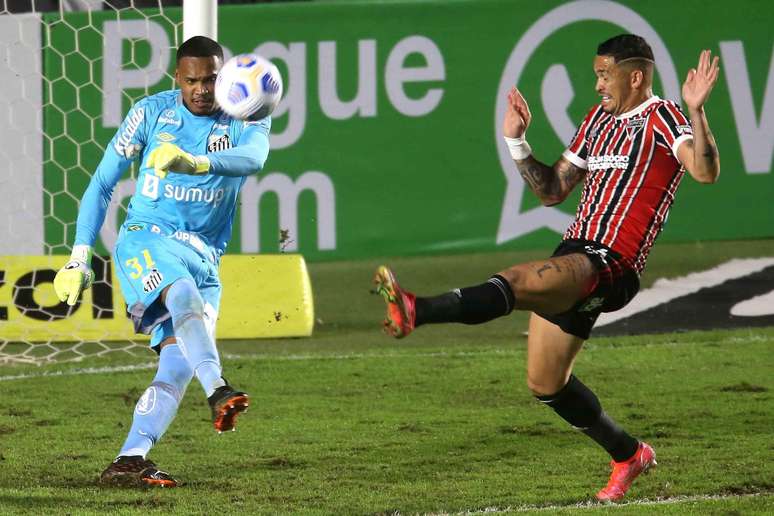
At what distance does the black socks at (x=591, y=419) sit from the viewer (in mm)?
5348

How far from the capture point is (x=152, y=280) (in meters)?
5.30

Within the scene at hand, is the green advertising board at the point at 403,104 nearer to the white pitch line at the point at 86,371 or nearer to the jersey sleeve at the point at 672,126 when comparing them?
the white pitch line at the point at 86,371

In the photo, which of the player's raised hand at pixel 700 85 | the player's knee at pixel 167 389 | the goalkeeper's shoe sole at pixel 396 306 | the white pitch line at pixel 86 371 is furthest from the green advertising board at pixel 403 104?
the goalkeeper's shoe sole at pixel 396 306

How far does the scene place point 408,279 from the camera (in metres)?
10.5

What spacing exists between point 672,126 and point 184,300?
1875 mm

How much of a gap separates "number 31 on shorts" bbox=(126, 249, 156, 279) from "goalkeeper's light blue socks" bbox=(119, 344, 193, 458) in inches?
14.4

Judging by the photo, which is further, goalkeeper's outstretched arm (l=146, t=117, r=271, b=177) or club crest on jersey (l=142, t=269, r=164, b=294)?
club crest on jersey (l=142, t=269, r=164, b=294)

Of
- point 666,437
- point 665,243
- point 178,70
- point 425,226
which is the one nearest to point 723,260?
point 665,243

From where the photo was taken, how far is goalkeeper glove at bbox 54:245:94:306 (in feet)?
17.7

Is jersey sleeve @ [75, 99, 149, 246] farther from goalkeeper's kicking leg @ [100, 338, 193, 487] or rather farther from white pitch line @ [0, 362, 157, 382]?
white pitch line @ [0, 362, 157, 382]

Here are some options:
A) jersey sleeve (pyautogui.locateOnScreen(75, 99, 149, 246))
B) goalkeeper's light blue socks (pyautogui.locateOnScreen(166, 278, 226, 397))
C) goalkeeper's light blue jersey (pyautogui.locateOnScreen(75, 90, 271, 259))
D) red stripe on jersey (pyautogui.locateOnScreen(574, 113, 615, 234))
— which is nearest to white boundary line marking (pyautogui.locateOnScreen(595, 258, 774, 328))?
red stripe on jersey (pyautogui.locateOnScreen(574, 113, 615, 234))

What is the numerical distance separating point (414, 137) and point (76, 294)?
18.1 feet

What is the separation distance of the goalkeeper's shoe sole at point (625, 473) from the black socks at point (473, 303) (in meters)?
0.94

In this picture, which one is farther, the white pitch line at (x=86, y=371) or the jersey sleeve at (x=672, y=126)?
the white pitch line at (x=86, y=371)
